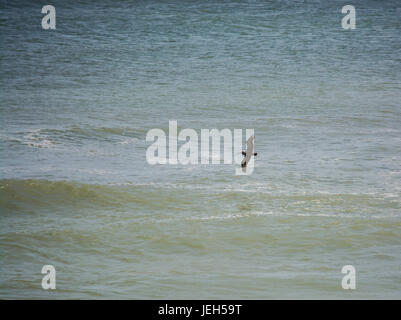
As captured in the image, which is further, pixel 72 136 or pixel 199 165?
pixel 72 136

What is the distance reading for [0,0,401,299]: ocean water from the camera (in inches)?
384

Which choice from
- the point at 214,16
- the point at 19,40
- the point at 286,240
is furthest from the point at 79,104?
the point at 286,240

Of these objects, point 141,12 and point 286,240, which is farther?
point 141,12

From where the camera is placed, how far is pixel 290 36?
2427 cm

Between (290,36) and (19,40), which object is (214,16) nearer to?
(290,36)

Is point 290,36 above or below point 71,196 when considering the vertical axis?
above

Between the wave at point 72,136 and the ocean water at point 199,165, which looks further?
the wave at point 72,136

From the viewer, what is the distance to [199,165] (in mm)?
14375

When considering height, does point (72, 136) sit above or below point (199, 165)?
above

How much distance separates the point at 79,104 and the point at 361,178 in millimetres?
8110

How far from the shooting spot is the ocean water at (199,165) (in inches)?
384

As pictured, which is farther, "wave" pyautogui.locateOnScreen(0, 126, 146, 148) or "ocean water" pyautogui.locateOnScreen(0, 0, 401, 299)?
"wave" pyautogui.locateOnScreen(0, 126, 146, 148)
